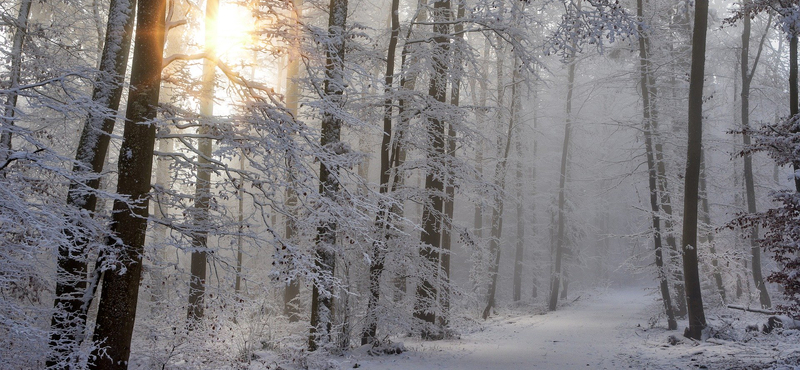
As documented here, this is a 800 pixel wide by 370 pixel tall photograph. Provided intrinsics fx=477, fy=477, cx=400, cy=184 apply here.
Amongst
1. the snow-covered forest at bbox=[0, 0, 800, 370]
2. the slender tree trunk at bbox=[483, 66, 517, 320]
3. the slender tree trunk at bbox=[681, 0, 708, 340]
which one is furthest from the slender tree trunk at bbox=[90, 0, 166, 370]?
the slender tree trunk at bbox=[483, 66, 517, 320]

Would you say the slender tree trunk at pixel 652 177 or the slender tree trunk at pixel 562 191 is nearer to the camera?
the slender tree trunk at pixel 652 177

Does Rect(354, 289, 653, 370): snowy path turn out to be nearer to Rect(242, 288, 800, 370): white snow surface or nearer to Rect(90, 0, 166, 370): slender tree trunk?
Rect(242, 288, 800, 370): white snow surface

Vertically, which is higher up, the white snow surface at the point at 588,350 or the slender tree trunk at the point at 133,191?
the slender tree trunk at the point at 133,191

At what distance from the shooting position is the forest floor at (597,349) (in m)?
9.07

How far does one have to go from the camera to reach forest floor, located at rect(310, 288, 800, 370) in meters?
9.07

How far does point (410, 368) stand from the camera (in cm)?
871

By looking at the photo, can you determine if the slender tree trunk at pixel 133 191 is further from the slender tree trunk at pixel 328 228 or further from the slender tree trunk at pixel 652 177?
the slender tree trunk at pixel 652 177

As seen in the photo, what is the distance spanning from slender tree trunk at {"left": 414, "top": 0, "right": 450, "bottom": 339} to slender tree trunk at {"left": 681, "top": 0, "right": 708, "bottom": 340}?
6.49 metres

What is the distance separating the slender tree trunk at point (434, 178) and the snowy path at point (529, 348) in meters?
0.74

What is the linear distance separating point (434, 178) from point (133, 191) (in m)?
6.26

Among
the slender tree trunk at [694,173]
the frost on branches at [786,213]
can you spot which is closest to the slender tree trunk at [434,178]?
the frost on branches at [786,213]

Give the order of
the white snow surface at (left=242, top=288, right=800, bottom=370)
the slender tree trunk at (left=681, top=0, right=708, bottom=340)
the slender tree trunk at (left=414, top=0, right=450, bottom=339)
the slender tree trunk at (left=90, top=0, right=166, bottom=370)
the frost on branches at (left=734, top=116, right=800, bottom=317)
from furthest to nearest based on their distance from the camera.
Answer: the slender tree trunk at (left=681, top=0, right=708, bottom=340) < the slender tree trunk at (left=414, top=0, right=450, bottom=339) < the white snow surface at (left=242, top=288, right=800, bottom=370) < the frost on branches at (left=734, top=116, right=800, bottom=317) < the slender tree trunk at (left=90, top=0, right=166, bottom=370)

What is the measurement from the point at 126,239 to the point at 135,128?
1415mm

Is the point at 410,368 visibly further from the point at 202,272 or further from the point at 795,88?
the point at 795,88
